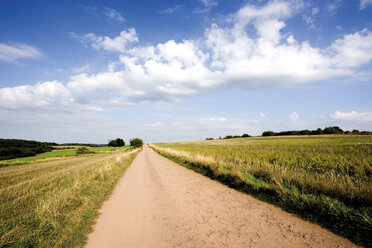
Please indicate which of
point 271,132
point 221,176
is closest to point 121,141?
point 271,132

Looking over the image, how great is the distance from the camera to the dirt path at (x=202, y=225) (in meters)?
3.63

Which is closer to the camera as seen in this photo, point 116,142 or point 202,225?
point 202,225

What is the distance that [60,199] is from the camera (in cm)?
584

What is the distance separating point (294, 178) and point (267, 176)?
132 cm

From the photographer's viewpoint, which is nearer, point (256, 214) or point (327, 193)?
point (256, 214)

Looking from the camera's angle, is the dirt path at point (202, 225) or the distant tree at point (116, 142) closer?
the dirt path at point (202, 225)

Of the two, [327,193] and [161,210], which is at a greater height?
[327,193]

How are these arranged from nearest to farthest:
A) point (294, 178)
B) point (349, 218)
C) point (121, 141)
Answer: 1. point (349, 218)
2. point (294, 178)
3. point (121, 141)

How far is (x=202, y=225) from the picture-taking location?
14.5 feet

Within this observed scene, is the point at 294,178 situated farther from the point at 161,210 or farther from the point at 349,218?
the point at 161,210

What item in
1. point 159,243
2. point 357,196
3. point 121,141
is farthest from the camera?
point 121,141

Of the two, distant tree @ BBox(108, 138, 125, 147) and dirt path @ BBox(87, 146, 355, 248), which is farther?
distant tree @ BBox(108, 138, 125, 147)

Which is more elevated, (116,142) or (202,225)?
(202,225)

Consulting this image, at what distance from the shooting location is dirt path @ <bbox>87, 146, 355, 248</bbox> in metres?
3.63
